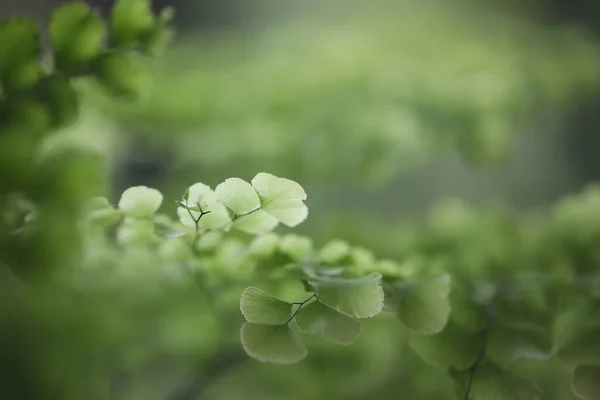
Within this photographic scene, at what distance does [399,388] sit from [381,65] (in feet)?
1.53

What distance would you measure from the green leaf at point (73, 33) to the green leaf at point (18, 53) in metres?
0.02

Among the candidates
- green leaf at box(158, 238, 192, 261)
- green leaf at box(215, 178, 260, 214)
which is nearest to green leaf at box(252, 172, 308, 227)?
green leaf at box(215, 178, 260, 214)

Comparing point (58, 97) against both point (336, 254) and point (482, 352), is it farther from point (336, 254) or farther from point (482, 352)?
point (482, 352)

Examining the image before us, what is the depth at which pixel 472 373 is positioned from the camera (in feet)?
1.11

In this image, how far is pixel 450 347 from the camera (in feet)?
1.15

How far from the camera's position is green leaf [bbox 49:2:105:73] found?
37 centimetres

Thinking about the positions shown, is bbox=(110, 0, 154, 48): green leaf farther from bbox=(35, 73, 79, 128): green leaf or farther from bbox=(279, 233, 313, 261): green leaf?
bbox=(279, 233, 313, 261): green leaf

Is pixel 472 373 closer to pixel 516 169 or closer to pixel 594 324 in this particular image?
pixel 594 324

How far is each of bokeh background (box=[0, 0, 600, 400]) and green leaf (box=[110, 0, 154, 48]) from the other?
0.16ft

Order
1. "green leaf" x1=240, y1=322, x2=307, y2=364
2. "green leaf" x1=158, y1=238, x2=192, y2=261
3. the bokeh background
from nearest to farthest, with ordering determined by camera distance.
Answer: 1. "green leaf" x1=240, y1=322, x2=307, y2=364
2. "green leaf" x1=158, y1=238, x2=192, y2=261
3. the bokeh background

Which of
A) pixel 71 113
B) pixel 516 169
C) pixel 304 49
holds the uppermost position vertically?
pixel 71 113

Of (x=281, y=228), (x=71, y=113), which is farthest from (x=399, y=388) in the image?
(x=71, y=113)

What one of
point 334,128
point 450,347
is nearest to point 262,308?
point 450,347

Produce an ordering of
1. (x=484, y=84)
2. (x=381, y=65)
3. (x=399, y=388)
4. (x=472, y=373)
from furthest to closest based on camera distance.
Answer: (x=381, y=65) → (x=484, y=84) → (x=399, y=388) → (x=472, y=373)
